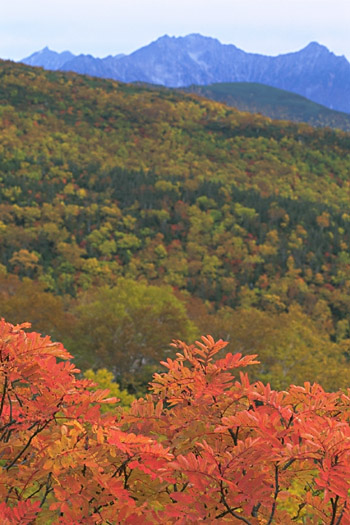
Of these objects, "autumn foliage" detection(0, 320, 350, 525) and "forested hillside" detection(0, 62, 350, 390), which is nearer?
"autumn foliage" detection(0, 320, 350, 525)

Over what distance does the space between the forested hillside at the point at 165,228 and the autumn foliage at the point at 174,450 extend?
2229 centimetres

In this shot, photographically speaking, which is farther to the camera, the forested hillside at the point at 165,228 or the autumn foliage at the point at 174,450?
the forested hillside at the point at 165,228

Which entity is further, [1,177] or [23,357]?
[1,177]

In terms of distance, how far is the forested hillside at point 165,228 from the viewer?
90.8 feet

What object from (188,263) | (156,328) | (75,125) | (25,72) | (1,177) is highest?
(25,72)

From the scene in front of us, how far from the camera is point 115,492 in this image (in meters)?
2.83

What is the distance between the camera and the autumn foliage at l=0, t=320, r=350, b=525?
2719 millimetres

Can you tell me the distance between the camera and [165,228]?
85.2 metres

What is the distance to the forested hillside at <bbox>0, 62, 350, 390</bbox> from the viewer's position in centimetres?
2767

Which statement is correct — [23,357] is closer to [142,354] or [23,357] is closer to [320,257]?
[142,354]


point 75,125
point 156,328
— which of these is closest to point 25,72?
point 75,125

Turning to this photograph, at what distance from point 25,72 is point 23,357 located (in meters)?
197

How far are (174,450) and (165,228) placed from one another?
269 ft

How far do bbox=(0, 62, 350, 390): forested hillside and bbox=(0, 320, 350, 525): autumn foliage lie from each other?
73.1ft
